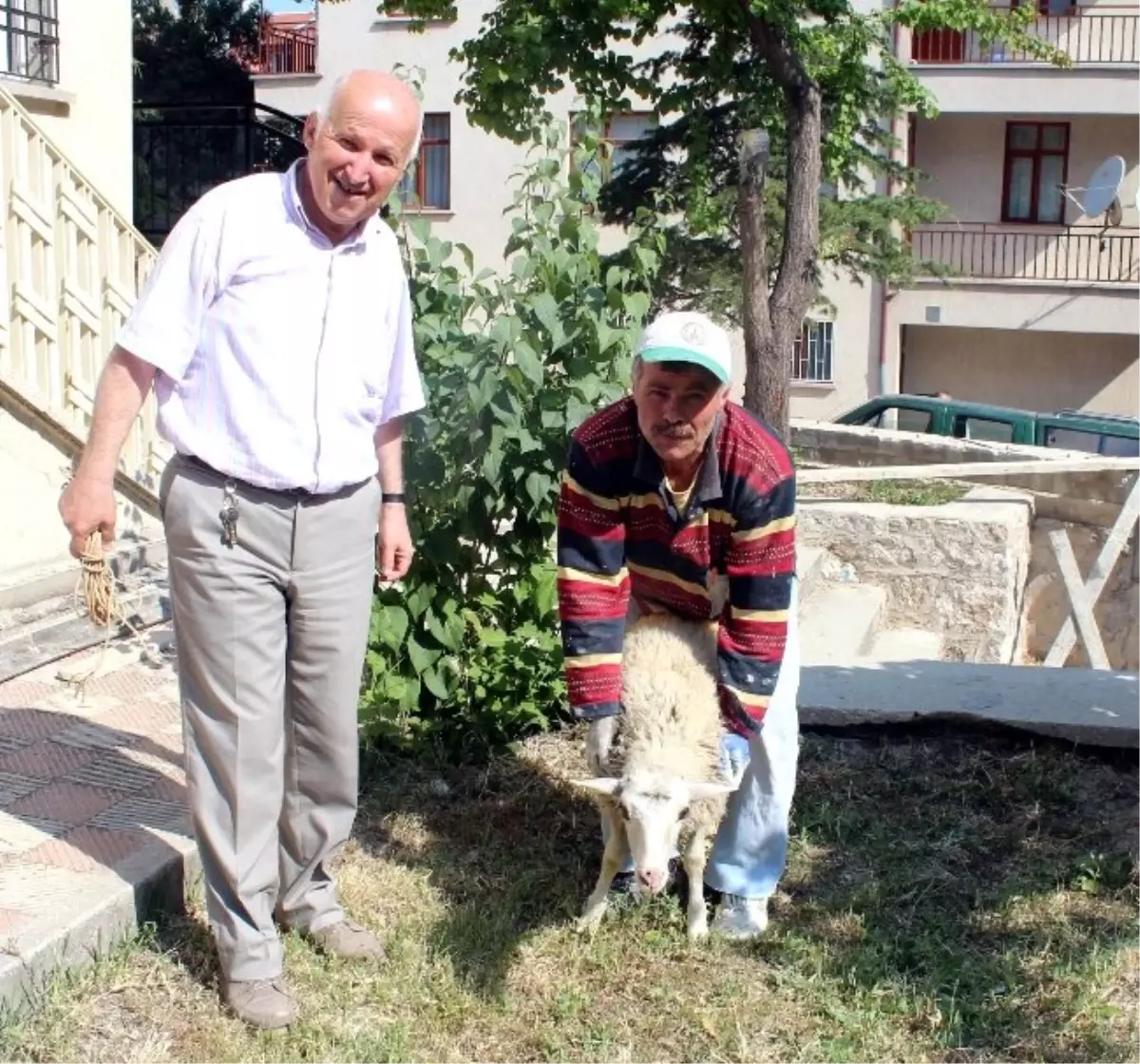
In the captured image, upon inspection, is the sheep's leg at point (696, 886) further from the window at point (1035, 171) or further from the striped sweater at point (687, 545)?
the window at point (1035, 171)

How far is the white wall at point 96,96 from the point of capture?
9.25m

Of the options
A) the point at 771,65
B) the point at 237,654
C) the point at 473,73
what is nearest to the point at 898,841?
the point at 237,654

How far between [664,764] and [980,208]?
24952mm

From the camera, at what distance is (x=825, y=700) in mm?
5324

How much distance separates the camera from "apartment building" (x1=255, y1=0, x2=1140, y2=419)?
24594 mm

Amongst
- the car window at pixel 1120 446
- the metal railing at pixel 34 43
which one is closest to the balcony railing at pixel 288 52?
the car window at pixel 1120 446

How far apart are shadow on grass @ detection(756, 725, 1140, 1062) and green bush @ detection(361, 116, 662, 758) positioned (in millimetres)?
1109

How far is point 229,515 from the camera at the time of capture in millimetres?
3061

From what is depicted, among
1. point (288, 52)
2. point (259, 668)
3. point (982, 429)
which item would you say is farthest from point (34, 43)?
point (288, 52)

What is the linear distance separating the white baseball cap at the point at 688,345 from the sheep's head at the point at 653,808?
3.15 ft

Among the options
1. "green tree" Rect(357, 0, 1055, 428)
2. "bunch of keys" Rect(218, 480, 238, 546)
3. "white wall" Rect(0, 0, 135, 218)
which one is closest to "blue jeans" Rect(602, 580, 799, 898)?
"bunch of keys" Rect(218, 480, 238, 546)

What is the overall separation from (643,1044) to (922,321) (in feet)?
76.7

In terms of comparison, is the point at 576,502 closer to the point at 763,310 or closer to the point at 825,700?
the point at 825,700

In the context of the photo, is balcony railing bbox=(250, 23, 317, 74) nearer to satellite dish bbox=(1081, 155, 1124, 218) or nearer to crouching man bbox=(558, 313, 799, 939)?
satellite dish bbox=(1081, 155, 1124, 218)
